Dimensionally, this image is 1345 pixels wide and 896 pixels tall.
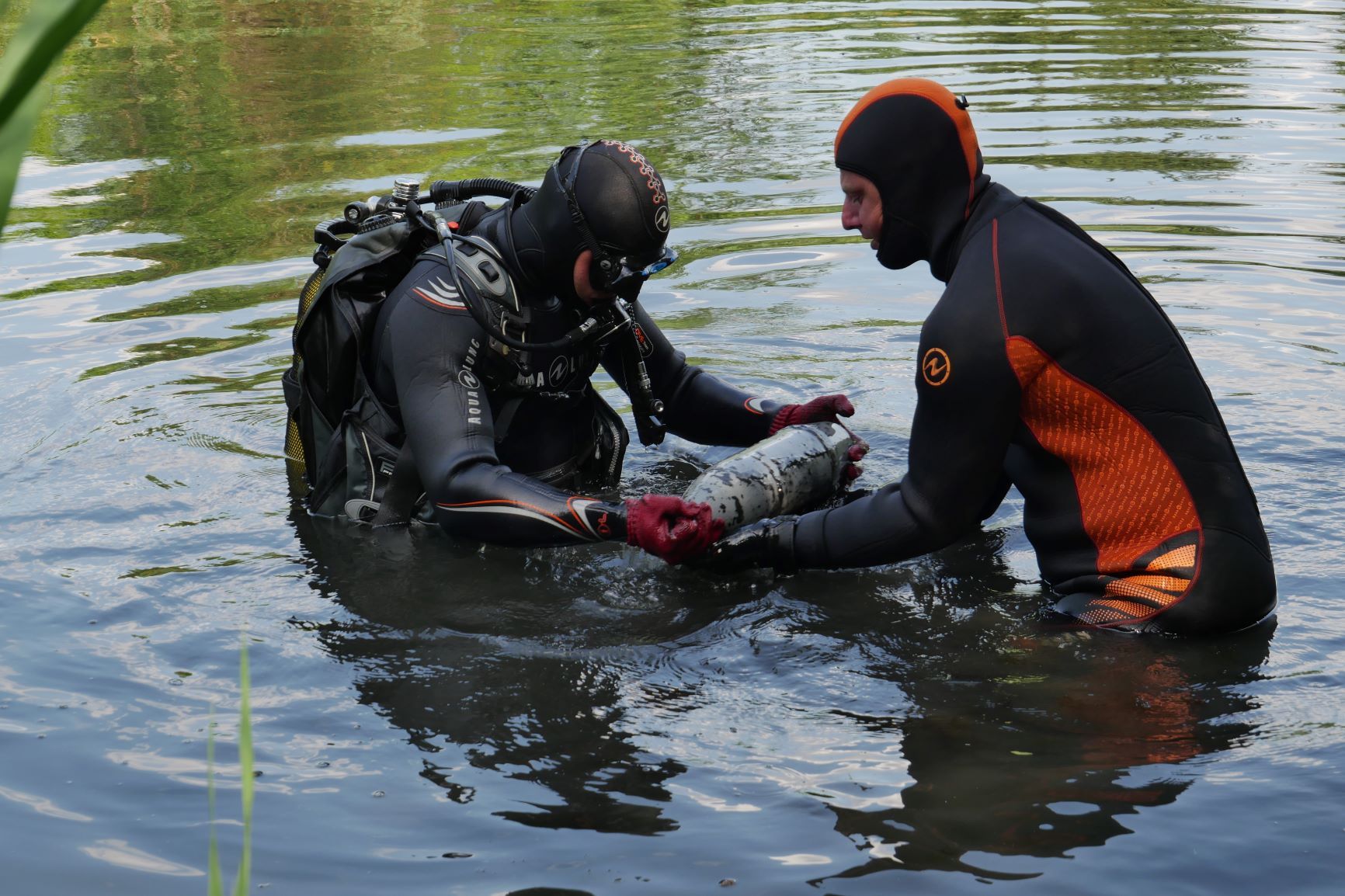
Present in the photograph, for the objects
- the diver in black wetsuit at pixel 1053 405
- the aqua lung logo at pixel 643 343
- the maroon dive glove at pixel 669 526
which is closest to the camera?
the diver in black wetsuit at pixel 1053 405

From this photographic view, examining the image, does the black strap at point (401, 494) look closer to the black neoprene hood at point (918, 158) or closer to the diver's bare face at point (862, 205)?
the diver's bare face at point (862, 205)

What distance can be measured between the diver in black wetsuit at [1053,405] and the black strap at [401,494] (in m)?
1.70

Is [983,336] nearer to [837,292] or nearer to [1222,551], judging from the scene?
[1222,551]

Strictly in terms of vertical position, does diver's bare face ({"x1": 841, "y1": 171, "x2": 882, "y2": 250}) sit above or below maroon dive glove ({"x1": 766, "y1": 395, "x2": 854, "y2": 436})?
above

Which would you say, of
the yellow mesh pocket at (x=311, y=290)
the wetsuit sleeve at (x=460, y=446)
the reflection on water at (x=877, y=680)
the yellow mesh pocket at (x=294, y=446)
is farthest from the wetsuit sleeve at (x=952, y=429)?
the yellow mesh pocket at (x=294, y=446)

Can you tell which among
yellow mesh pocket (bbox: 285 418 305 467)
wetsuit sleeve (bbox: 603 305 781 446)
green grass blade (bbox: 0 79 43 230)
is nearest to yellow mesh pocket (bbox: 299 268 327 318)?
yellow mesh pocket (bbox: 285 418 305 467)

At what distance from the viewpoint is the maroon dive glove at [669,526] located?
3.86 metres

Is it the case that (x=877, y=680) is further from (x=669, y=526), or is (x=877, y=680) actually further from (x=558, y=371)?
(x=558, y=371)

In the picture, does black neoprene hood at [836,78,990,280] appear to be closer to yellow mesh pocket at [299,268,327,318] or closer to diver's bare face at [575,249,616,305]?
diver's bare face at [575,249,616,305]

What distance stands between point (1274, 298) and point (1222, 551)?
414 cm

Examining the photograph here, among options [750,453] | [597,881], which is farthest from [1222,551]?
[597,881]

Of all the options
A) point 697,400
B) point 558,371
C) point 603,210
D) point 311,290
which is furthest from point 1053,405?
point 311,290

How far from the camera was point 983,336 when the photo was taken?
139 inches

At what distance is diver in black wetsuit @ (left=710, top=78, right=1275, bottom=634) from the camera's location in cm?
354
